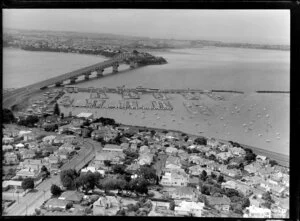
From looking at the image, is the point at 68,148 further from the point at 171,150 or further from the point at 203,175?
the point at 203,175

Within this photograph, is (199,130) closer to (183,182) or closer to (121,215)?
(183,182)

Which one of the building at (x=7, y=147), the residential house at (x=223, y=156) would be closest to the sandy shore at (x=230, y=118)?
the residential house at (x=223, y=156)

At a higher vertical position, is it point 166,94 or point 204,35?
point 204,35

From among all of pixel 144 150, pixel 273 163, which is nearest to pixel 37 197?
pixel 144 150

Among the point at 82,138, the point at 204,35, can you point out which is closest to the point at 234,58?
the point at 204,35

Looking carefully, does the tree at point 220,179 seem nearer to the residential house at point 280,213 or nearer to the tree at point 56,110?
the residential house at point 280,213
